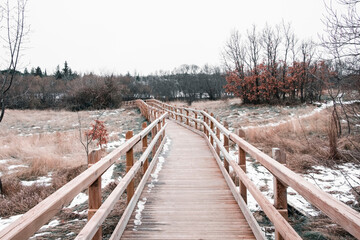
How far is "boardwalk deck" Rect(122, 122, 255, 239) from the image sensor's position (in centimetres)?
321

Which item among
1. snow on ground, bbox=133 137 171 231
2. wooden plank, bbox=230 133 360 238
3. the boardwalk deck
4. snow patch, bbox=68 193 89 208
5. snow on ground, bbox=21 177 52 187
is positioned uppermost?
wooden plank, bbox=230 133 360 238

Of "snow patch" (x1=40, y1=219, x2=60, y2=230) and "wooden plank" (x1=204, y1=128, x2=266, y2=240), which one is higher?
"wooden plank" (x1=204, y1=128, x2=266, y2=240)

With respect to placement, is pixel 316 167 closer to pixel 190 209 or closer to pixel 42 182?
pixel 190 209

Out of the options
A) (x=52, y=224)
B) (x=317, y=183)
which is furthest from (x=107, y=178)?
(x=317, y=183)

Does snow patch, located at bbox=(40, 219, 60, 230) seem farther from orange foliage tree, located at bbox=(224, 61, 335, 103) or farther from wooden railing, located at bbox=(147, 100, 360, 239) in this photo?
orange foliage tree, located at bbox=(224, 61, 335, 103)

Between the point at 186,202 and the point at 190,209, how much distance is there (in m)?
0.29

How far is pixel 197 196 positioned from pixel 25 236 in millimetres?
3419

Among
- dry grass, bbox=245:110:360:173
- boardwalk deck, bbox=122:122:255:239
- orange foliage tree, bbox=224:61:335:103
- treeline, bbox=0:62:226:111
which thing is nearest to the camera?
boardwalk deck, bbox=122:122:255:239

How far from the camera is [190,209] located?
3920 mm

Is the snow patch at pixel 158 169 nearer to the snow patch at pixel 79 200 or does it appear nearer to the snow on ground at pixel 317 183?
the snow patch at pixel 79 200

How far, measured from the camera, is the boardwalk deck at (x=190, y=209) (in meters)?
3.21

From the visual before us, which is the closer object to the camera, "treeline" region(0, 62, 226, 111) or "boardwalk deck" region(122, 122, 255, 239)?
"boardwalk deck" region(122, 122, 255, 239)

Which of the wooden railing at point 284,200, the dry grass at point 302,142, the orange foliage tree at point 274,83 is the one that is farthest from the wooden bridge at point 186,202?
the orange foliage tree at point 274,83

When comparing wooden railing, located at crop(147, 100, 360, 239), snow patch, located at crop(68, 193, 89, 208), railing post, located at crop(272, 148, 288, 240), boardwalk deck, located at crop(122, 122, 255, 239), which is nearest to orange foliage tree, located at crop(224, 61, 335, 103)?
boardwalk deck, located at crop(122, 122, 255, 239)
